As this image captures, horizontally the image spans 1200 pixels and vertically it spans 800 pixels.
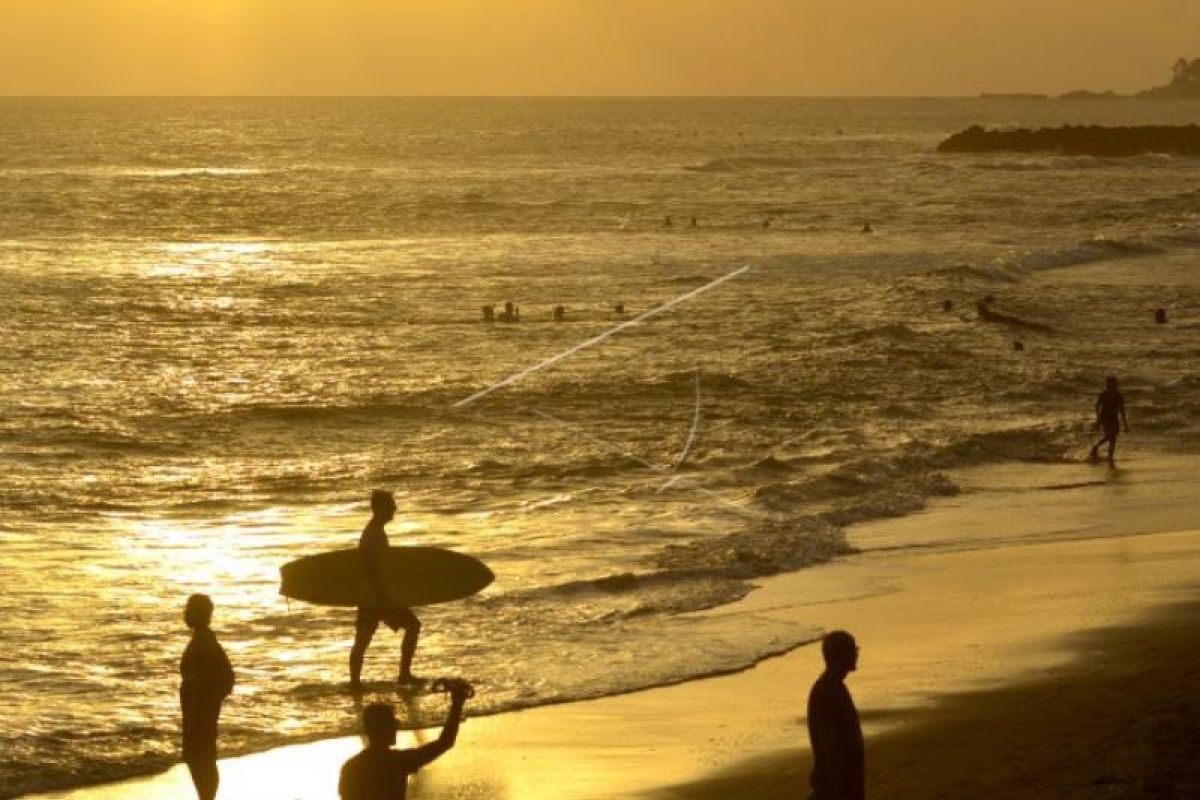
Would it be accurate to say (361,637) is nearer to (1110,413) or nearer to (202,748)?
(202,748)

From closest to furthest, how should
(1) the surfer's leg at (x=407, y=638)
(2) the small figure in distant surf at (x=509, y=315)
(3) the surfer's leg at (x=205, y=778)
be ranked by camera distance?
(3) the surfer's leg at (x=205, y=778)
(1) the surfer's leg at (x=407, y=638)
(2) the small figure in distant surf at (x=509, y=315)

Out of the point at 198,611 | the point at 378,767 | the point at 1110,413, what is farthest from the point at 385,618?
the point at 1110,413

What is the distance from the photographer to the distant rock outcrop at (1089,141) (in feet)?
451

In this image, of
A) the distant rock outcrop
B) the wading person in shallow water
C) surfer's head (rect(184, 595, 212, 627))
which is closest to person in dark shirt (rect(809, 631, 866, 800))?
surfer's head (rect(184, 595, 212, 627))

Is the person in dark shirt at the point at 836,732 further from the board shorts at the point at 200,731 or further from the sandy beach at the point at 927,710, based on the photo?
the board shorts at the point at 200,731

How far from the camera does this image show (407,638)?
49.3 ft

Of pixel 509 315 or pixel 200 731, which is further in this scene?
pixel 509 315

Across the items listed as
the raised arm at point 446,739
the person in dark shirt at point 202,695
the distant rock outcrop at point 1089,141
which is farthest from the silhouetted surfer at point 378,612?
the distant rock outcrop at point 1089,141

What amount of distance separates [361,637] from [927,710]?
4278 mm

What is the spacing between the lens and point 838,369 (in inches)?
1512

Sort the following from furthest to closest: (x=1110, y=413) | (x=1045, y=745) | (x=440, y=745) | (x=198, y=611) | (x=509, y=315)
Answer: (x=509, y=315) < (x=1110, y=413) < (x=1045, y=745) < (x=198, y=611) < (x=440, y=745)

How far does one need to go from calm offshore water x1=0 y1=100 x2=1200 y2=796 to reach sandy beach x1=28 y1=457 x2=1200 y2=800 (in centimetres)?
70

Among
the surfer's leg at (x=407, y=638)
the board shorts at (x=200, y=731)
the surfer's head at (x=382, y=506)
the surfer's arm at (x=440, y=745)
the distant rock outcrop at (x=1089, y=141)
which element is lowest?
the surfer's leg at (x=407, y=638)

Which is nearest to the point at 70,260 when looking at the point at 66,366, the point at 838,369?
the point at 66,366
